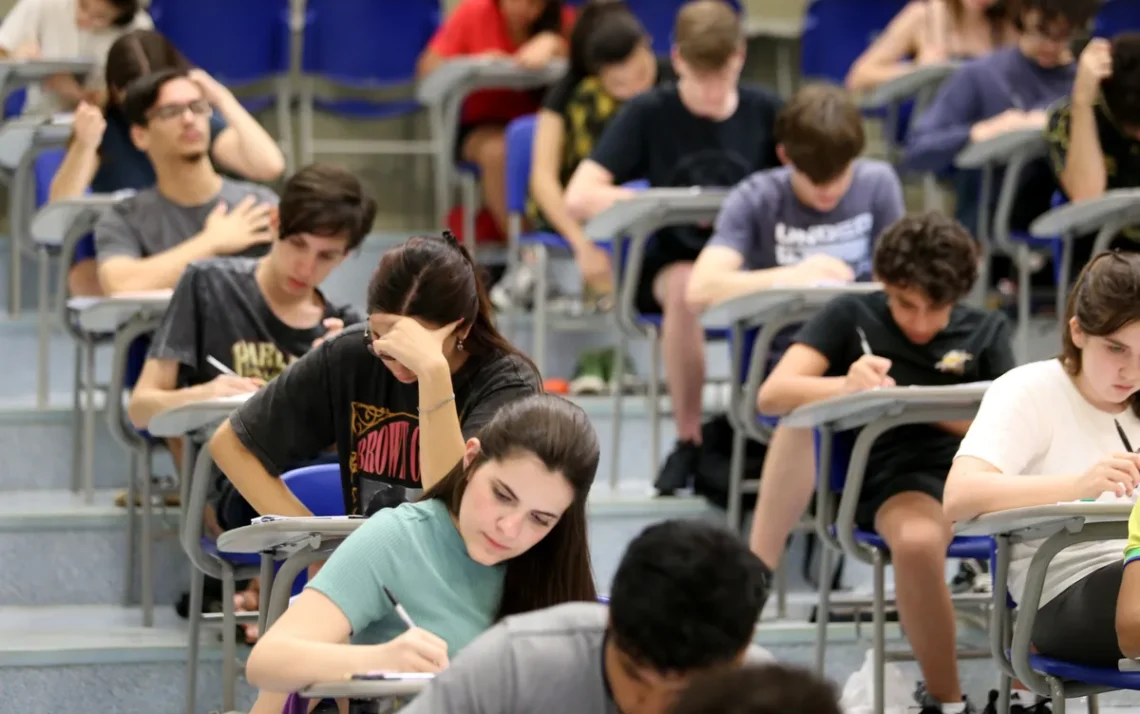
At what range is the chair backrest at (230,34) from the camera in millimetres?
5410

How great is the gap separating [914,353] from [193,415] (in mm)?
1291

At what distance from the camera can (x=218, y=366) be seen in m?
3.11

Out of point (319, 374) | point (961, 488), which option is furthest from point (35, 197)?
point (961, 488)

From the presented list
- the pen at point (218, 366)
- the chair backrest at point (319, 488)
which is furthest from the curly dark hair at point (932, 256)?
the pen at point (218, 366)

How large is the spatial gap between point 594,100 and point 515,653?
3.37 meters

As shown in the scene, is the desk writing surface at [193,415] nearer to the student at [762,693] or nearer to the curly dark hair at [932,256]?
the curly dark hair at [932,256]

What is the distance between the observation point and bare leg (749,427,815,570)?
3379 millimetres

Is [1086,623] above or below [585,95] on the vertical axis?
below

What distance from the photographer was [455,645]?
1898 mm

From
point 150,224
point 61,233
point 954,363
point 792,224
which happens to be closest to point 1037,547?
point 954,363

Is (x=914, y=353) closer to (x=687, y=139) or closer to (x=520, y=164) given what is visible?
(x=687, y=139)

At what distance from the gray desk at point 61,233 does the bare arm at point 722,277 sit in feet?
4.24

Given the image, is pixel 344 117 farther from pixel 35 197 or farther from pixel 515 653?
pixel 515 653

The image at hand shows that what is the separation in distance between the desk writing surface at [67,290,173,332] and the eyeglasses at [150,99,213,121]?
0.56m
